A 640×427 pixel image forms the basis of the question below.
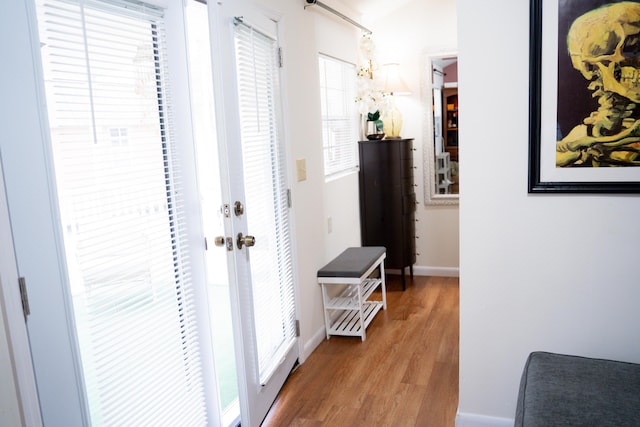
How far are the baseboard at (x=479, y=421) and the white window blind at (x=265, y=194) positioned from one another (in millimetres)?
933

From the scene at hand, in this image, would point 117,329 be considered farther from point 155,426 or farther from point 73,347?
point 155,426

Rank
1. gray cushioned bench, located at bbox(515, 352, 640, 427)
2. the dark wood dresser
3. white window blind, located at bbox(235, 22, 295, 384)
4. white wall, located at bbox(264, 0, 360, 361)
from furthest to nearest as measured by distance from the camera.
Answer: the dark wood dresser, white wall, located at bbox(264, 0, 360, 361), white window blind, located at bbox(235, 22, 295, 384), gray cushioned bench, located at bbox(515, 352, 640, 427)

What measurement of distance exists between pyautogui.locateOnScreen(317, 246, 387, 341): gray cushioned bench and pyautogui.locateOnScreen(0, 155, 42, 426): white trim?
7.34ft

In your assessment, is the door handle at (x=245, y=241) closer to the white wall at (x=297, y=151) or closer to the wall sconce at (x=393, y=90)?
the white wall at (x=297, y=151)

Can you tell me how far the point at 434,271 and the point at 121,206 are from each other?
12.3 ft

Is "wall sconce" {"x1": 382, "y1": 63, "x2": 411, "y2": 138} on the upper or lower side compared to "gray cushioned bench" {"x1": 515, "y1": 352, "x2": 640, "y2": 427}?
upper

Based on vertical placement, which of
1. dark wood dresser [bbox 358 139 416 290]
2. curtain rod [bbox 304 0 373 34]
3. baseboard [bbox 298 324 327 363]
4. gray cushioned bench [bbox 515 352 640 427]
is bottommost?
baseboard [bbox 298 324 327 363]

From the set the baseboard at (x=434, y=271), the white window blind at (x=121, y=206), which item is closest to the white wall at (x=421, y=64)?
the baseboard at (x=434, y=271)

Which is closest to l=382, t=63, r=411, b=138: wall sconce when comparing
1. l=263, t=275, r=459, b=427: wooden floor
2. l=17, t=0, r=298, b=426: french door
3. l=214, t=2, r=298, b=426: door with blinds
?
l=263, t=275, r=459, b=427: wooden floor

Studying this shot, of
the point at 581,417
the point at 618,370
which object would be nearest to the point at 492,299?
the point at 618,370

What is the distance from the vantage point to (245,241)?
2299 mm

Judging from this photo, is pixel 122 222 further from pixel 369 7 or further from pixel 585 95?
pixel 369 7

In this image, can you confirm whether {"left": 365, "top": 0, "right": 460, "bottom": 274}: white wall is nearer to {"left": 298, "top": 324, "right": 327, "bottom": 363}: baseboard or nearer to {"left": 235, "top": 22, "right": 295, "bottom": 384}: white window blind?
{"left": 298, "top": 324, "right": 327, "bottom": 363}: baseboard

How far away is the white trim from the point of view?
125 cm
